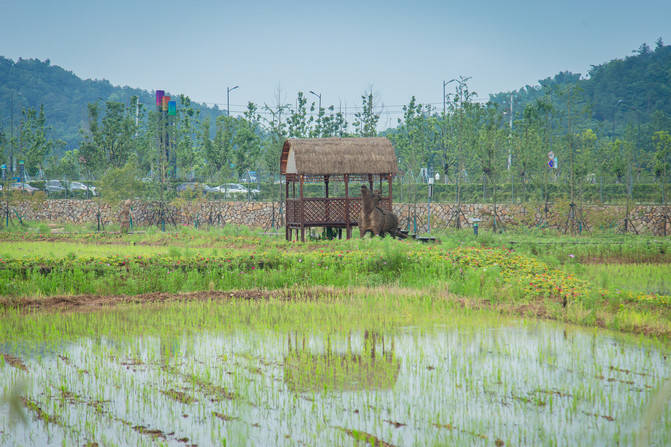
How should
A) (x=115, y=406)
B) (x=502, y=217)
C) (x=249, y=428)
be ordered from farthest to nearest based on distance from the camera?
(x=502, y=217) → (x=115, y=406) → (x=249, y=428)

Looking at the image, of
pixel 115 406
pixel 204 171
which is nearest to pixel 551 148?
pixel 204 171

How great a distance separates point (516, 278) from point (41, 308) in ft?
27.2

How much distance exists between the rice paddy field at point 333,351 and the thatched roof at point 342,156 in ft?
24.2

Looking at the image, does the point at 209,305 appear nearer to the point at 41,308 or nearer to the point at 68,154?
the point at 41,308

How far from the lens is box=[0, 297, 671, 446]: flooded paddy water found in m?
5.39

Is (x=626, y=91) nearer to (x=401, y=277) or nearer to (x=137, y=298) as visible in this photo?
(x=401, y=277)

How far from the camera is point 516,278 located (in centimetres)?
1270

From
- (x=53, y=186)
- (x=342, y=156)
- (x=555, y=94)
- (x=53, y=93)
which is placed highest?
(x=53, y=93)

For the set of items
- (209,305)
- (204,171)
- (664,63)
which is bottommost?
(209,305)

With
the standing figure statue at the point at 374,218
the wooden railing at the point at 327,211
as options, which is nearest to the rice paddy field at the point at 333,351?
the standing figure statue at the point at 374,218

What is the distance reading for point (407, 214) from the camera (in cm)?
3453

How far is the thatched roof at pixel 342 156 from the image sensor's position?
22.6 meters

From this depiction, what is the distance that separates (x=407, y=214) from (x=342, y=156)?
12153 millimetres

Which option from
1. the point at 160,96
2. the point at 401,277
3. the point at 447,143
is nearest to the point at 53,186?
the point at 160,96
